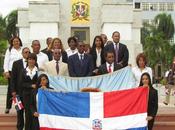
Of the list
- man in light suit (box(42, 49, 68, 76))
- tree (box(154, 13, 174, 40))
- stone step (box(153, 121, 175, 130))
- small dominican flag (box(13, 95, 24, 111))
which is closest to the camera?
small dominican flag (box(13, 95, 24, 111))

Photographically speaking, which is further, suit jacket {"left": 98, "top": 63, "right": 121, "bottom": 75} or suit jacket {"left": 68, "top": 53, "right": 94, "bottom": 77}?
suit jacket {"left": 68, "top": 53, "right": 94, "bottom": 77}

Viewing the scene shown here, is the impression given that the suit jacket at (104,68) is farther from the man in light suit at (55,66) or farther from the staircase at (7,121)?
the staircase at (7,121)

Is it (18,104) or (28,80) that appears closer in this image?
(28,80)

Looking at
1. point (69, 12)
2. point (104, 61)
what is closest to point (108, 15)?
point (69, 12)

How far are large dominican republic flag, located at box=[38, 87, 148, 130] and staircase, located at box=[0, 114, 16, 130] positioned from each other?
2.12m

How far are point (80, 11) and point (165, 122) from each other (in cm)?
1545

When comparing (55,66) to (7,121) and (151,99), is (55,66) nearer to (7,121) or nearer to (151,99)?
(7,121)

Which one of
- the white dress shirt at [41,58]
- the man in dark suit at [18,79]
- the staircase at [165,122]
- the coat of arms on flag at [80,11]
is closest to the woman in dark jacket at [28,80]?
the man in dark suit at [18,79]

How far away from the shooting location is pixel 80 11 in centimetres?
2616

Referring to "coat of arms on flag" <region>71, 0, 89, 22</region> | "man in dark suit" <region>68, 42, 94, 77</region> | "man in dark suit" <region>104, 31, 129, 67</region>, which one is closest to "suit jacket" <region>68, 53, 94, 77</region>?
"man in dark suit" <region>68, 42, 94, 77</region>

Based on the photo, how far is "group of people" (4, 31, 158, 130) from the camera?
9.48 meters

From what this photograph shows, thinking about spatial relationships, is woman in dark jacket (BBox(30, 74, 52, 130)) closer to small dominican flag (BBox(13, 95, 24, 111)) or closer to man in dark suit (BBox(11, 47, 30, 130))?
small dominican flag (BBox(13, 95, 24, 111))

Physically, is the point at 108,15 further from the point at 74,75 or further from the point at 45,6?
the point at 74,75

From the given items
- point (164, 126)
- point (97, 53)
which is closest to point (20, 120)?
point (97, 53)
